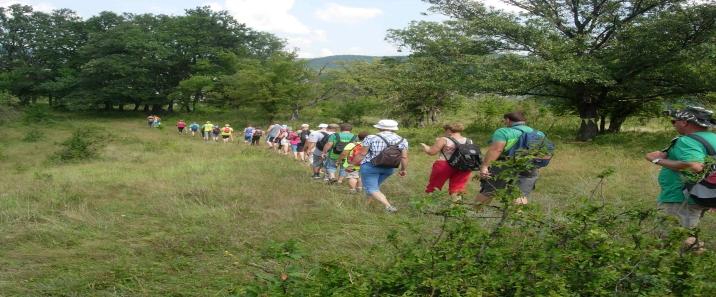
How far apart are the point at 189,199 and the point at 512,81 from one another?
11.2 meters

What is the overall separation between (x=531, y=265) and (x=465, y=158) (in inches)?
137

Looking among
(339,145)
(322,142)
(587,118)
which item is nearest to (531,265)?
(339,145)

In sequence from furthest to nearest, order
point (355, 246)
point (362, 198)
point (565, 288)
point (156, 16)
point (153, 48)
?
point (156, 16), point (153, 48), point (362, 198), point (355, 246), point (565, 288)

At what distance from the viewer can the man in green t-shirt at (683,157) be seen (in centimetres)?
361

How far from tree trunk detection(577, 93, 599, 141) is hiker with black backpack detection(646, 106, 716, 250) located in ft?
46.2

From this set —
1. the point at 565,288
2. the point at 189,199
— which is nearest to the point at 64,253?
the point at 189,199

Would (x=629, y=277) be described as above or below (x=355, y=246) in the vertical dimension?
above

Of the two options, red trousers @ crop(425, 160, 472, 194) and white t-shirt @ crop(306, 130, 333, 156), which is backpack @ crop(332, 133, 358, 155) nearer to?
white t-shirt @ crop(306, 130, 333, 156)

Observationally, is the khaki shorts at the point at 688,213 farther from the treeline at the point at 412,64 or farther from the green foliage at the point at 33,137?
the green foliage at the point at 33,137

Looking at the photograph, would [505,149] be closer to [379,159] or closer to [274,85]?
[379,159]

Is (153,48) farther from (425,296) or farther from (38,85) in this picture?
(425,296)

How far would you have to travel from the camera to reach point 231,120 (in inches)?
1544

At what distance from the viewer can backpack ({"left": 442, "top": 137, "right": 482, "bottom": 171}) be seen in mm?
5879

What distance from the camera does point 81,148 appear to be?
16.8 m
